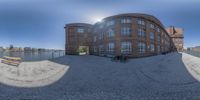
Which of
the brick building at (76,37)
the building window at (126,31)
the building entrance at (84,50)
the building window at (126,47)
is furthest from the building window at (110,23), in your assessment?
the building entrance at (84,50)

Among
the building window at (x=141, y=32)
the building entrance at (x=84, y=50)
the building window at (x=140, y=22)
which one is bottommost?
the building entrance at (x=84, y=50)

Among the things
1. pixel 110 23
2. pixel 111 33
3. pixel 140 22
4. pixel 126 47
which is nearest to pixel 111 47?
pixel 111 33

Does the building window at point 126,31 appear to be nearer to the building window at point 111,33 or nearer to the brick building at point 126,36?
the brick building at point 126,36

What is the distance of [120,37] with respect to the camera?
25.1 metres

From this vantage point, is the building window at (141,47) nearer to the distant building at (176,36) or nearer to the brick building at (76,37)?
the brick building at (76,37)

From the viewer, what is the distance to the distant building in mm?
62500

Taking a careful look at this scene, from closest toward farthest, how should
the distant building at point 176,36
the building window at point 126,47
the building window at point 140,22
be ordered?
1. the building window at point 126,47
2. the building window at point 140,22
3. the distant building at point 176,36

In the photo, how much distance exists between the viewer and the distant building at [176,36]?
62.5 m

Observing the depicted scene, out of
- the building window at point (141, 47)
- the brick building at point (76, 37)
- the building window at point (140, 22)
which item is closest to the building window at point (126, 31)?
the building window at point (140, 22)

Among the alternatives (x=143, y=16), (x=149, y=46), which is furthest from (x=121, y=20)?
→ (x=149, y=46)

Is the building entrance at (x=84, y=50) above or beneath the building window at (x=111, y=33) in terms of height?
beneath

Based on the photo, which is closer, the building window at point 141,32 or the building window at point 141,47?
the building window at point 141,47

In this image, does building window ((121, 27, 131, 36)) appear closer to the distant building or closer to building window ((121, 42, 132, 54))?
building window ((121, 42, 132, 54))

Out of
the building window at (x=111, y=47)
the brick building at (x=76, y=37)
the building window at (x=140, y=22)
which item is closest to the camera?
the building window at (x=140, y=22)
